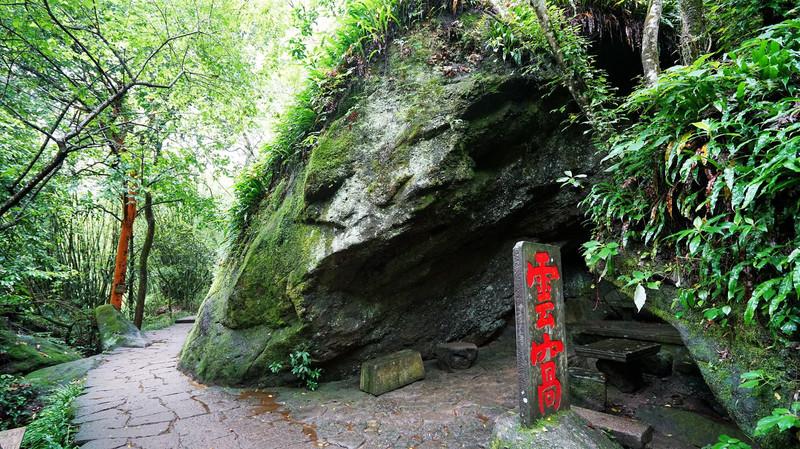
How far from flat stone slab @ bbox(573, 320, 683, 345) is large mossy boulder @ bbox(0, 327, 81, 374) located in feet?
30.4

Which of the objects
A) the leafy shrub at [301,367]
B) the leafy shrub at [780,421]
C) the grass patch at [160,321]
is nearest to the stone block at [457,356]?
the leafy shrub at [301,367]

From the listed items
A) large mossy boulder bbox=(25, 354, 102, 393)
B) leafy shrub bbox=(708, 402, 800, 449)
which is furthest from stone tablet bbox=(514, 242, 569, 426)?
large mossy boulder bbox=(25, 354, 102, 393)

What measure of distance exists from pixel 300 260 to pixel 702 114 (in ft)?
16.4

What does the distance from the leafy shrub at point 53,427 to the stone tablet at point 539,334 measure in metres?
4.42

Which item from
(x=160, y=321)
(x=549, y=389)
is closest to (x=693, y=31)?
(x=549, y=389)

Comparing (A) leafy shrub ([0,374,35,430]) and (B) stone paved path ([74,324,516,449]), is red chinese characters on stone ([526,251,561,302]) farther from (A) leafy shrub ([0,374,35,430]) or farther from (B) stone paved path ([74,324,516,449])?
(A) leafy shrub ([0,374,35,430])

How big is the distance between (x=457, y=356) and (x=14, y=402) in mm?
6003

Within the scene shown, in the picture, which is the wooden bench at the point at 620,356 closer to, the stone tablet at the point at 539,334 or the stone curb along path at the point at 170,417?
the stone tablet at the point at 539,334

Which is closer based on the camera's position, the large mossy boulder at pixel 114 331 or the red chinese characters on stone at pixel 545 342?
the red chinese characters on stone at pixel 545 342

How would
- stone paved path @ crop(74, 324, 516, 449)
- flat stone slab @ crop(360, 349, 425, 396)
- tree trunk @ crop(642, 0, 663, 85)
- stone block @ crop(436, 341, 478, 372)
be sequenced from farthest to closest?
stone block @ crop(436, 341, 478, 372)
flat stone slab @ crop(360, 349, 425, 396)
tree trunk @ crop(642, 0, 663, 85)
stone paved path @ crop(74, 324, 516, 449)

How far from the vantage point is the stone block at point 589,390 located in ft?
13.5

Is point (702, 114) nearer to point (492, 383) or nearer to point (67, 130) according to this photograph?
point (492, 383)

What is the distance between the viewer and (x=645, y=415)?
406 cm

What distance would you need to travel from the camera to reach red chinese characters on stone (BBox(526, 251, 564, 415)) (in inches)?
120
